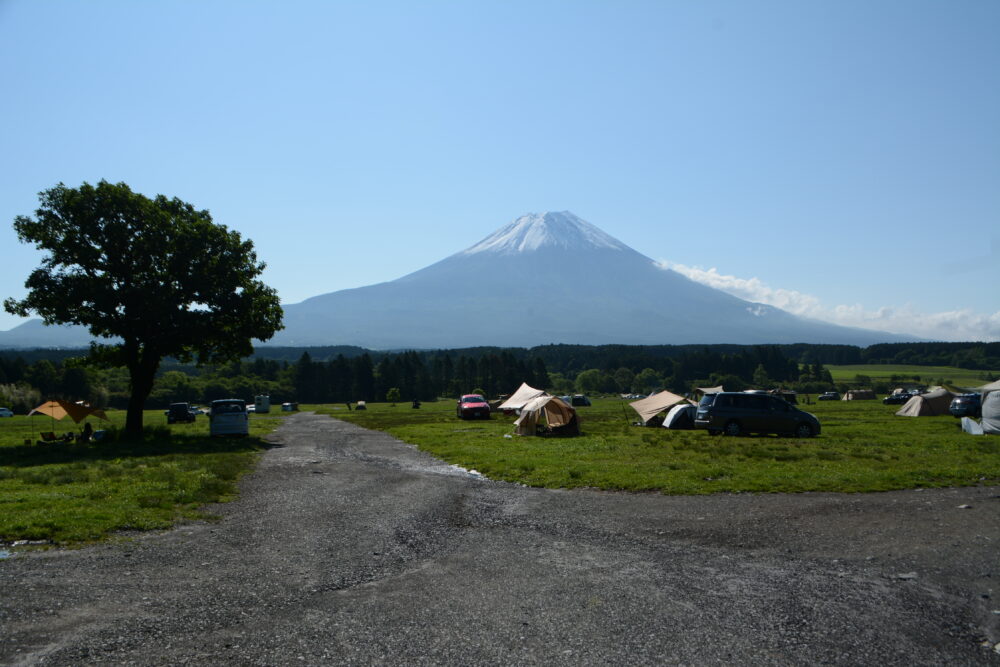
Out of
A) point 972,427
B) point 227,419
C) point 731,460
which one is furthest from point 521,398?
point 731,460

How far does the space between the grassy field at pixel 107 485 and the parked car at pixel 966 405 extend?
1540 inches

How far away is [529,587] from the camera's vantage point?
22.9 ft

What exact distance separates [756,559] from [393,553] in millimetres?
4439

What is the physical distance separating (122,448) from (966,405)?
145 ft

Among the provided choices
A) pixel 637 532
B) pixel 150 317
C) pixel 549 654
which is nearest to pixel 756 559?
pixel 637 532

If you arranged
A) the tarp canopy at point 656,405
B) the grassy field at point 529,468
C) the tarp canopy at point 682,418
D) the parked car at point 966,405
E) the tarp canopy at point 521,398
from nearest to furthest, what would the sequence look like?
the grassy field at point 529,468 → the tarp canopy at point 682,418 → the tarp canopy at point 656,405 → the parked car at point 966,405 → the tarp canopy at point 521,398

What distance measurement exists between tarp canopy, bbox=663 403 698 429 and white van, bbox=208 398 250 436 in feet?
65.6

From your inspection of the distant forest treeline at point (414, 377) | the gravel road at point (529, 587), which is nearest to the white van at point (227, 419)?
the gravel road at point (529, 587)

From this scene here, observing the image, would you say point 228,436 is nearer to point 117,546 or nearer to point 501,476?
point 501,476

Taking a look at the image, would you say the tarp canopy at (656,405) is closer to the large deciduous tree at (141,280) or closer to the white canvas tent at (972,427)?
the white canvas tent at (972,427)

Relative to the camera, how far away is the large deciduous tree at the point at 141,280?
26.8m

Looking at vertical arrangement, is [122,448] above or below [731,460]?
below

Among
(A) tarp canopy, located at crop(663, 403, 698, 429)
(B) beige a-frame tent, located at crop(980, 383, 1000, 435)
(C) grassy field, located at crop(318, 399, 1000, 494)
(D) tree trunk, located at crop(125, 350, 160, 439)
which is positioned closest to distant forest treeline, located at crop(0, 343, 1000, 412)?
(D) tree trunk, located at crop(125, 350, 160, 439)

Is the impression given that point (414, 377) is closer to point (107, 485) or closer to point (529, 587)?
point (107, 485)
